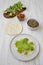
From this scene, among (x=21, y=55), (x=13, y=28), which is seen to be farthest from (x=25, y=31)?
(x=21, y=55)

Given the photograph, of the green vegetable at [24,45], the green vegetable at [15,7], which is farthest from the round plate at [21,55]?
the green vegetable at [15,7]

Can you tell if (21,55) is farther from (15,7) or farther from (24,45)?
(15,7)

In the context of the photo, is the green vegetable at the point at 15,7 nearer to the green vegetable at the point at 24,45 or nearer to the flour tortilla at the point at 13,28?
the flour tortilla at the point at 13,28

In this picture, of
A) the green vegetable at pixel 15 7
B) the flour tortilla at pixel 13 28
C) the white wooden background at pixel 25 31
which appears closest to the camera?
the white wooden background at pixel 25 31

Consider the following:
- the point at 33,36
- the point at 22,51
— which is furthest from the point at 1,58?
the point at 33,36

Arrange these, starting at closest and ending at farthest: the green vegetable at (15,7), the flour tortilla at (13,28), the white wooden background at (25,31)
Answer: the white wooden background at (25,31)
the flour tortilla at (13,28)
the green vegetable at (15,7)

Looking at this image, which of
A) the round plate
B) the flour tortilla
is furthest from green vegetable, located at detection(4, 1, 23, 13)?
the round plate
